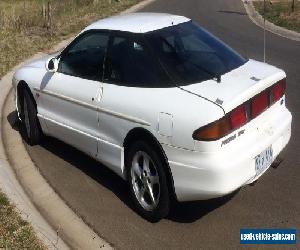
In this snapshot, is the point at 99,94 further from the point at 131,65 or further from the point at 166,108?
the point at 166,108

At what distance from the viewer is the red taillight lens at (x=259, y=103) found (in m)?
4.59

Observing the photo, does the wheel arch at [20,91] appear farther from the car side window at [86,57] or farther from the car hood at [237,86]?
the car hood at [237,86]

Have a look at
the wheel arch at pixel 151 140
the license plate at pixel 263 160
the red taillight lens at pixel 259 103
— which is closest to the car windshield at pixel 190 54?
the red taillight lens at pixel 259 103

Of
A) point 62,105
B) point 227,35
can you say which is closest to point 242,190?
point 62,105

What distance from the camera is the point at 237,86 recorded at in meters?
4.61

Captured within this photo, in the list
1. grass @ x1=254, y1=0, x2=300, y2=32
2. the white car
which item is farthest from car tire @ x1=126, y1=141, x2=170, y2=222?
grass @ x1=254, y1=0, x2=300, y2=32

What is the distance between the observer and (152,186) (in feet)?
15.7

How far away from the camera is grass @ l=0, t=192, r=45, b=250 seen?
441cm

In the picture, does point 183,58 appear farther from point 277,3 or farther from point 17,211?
point 277,3

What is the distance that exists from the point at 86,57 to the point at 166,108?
1.64 m

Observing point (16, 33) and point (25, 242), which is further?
point (16, 33)

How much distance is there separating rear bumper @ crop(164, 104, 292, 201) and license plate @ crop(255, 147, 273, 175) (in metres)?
0.06

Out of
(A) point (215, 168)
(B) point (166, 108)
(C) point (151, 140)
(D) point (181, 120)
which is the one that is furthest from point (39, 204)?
(A) point (215, 168)

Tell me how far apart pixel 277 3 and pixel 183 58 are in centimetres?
1876
